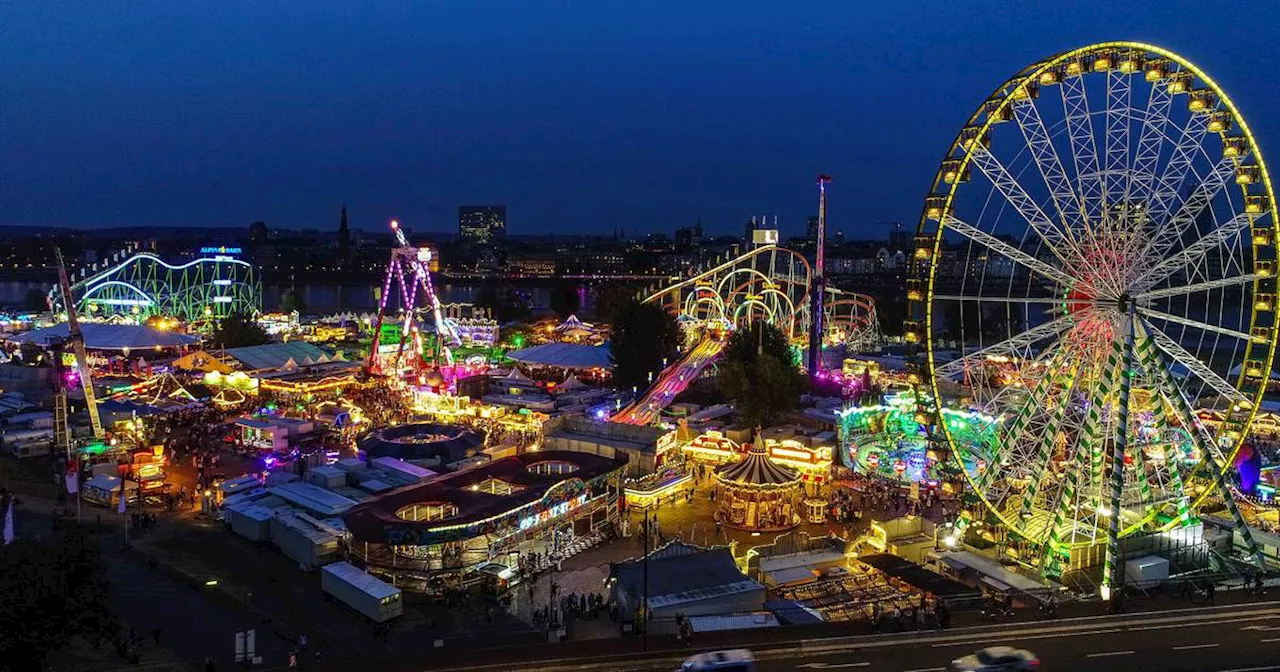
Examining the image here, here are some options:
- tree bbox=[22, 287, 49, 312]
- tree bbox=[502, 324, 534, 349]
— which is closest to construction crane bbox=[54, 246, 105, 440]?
tree bbox=[502, 324, 534, 349]

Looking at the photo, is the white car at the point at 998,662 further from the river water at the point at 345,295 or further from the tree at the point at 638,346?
the river water at the point at 345,295

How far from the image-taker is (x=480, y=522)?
801 inches

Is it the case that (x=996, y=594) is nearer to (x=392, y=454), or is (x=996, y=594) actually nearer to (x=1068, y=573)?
(x=1068, y=573)

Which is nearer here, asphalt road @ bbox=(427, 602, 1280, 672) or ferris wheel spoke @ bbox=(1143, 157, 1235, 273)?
asphalt road @ bbox=(427, 602, 1280, 672)

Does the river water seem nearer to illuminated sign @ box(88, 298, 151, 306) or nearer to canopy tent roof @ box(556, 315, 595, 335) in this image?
illuminated sign @ box(88, 298, 151, 306)

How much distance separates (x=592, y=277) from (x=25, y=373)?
10763 cm

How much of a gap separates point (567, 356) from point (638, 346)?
672 centimetres

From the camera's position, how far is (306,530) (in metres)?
21.4

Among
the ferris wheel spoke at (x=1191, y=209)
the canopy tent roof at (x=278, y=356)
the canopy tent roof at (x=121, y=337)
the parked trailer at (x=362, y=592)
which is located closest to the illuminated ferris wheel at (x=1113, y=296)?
the ferris wheel spoke at (x=1191, y=209)

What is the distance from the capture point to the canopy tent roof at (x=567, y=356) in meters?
48.5

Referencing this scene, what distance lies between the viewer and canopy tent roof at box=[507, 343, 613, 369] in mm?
48531

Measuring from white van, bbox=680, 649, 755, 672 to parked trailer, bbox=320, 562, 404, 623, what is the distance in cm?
701

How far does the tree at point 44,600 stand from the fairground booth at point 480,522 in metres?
6.39

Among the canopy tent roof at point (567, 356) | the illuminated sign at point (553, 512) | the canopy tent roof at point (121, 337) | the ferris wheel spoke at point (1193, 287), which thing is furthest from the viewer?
the canopy tent roof at point (121, 337)
